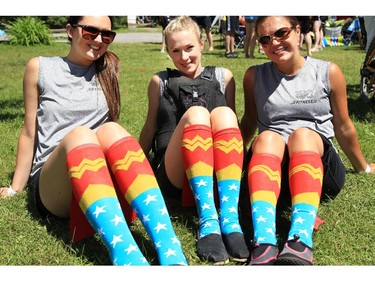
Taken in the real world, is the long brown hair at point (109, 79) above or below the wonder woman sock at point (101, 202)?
above

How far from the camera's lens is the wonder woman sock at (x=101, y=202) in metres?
2.12

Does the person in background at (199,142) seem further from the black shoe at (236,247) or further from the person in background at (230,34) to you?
the person in background at (230,34)

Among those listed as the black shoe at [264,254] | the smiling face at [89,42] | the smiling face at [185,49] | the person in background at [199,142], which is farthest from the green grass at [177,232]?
the smiling face at [89,42]

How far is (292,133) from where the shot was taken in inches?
104

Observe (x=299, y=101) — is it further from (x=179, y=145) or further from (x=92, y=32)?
(x=92, y=32)

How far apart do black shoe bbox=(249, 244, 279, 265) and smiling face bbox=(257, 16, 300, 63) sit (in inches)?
42.8

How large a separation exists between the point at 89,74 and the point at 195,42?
630mm

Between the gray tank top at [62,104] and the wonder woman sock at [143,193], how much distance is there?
0.53 metres

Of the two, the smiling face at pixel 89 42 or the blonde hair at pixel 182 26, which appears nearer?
the smiling face at pixel 89 42

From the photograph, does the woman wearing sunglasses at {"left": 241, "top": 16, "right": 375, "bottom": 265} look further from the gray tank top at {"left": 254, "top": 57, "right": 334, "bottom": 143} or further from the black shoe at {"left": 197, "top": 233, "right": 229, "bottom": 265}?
the black shoe at {"left": 197, "top": 233, "right": 229, "bottom": 265}

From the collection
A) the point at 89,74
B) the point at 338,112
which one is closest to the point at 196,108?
the point at 89,74

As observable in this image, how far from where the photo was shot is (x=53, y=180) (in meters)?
2.47

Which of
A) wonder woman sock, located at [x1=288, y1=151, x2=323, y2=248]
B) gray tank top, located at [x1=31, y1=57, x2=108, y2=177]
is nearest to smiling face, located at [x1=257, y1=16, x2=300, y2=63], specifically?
wonder woman sock, located at [x1=288, y1=151, x2=323, y2=248]
